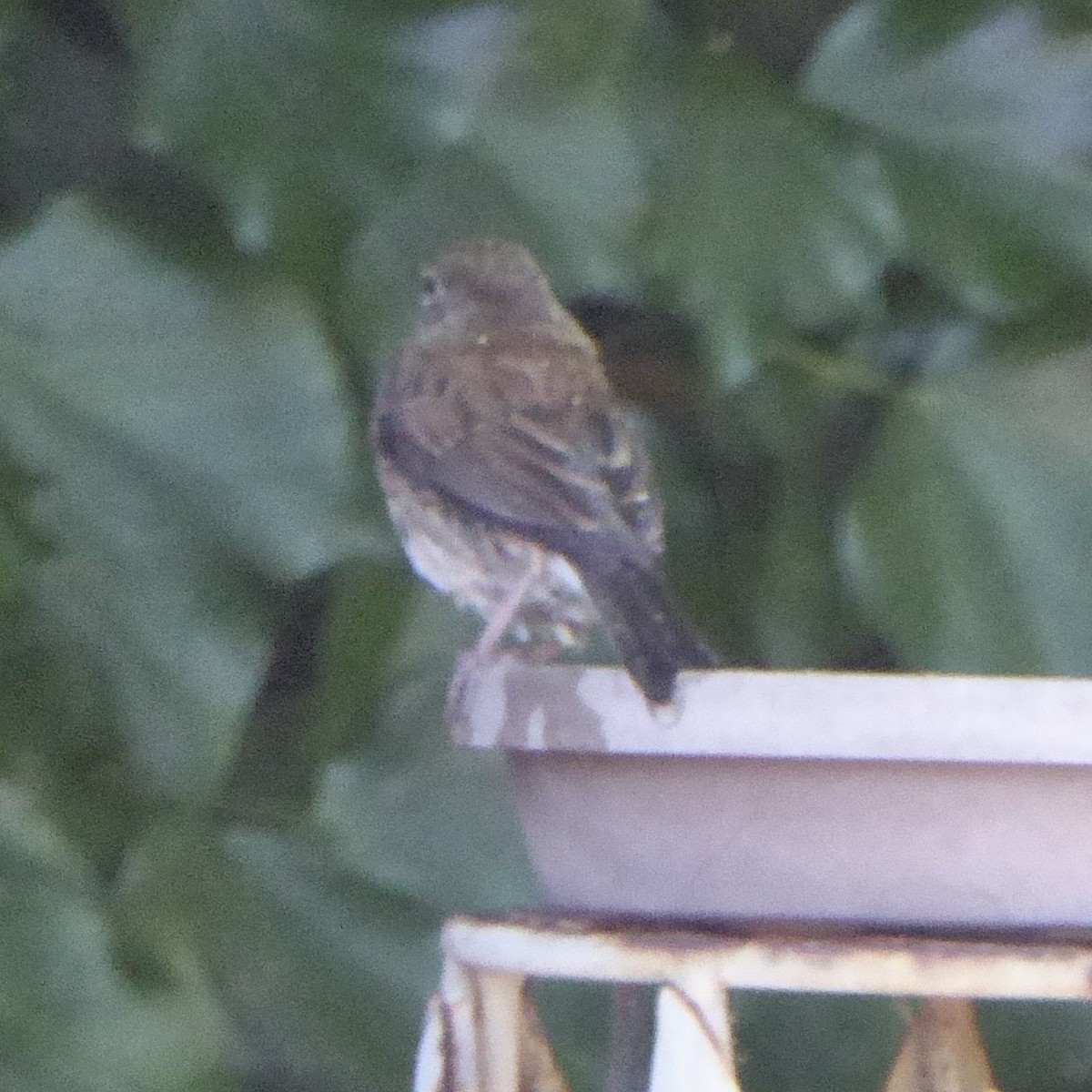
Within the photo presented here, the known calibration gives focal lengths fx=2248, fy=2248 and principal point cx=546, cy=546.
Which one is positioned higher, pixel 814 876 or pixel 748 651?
pixel 748 651

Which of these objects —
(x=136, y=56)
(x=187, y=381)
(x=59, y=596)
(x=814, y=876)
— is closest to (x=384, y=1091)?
(x=59, y=596)

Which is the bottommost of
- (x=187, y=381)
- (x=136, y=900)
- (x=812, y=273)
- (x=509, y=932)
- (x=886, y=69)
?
(x=509, y=932)

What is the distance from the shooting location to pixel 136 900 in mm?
1679

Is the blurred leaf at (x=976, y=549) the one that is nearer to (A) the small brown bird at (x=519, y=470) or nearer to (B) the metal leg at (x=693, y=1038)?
(A) the small brown bird at (x=519, y=470)

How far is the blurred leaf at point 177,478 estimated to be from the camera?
5.13 ft

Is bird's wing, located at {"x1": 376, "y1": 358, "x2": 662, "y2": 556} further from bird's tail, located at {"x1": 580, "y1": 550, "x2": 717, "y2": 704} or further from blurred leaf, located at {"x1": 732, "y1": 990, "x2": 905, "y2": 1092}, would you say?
blurred leaf, located at {"x1": 732, "y1": 990, "x2": 905, "y2": 1092}

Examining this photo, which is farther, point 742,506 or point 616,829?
point 742,506

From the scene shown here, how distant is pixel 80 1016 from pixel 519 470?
1.52 feet

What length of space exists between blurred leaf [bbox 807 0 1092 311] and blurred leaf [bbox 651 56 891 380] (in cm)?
5

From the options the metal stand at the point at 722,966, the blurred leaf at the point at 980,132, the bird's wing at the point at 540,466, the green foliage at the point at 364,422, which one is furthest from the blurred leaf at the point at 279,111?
the metal stand at the point at 722,966

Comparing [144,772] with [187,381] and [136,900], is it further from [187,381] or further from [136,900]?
[187,381]

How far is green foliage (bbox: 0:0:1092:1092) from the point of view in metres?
1.58

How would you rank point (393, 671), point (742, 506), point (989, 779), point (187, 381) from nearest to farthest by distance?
point (989, 779)
point (187, 381)
point (393, 671)
point (742, 506)

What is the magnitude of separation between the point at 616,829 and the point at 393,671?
0.63 metres
